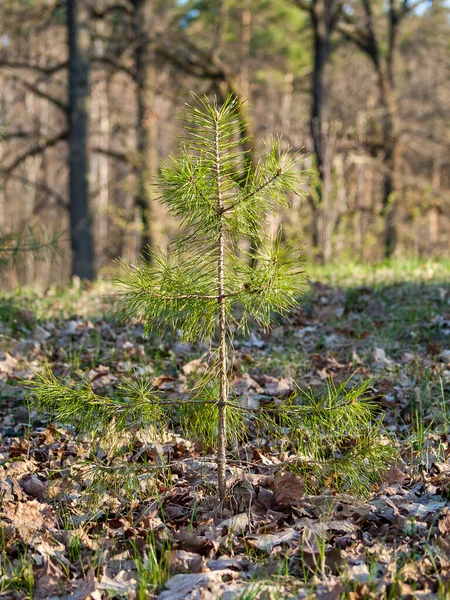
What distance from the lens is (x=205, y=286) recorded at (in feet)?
10.2

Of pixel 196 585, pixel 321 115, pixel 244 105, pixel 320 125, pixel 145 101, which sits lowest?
pixel 196 585

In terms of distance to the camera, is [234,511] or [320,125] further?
[320,125]

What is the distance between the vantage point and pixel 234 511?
3154mm

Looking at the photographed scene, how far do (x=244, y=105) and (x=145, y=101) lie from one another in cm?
1185

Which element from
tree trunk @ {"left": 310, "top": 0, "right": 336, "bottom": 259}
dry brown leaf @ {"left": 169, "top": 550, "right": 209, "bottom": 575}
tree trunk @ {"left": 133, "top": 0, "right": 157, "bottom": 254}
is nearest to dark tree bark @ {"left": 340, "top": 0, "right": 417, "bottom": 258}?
tree trunk @ {"left": 310, "top": 0, "right": 336, "bottom": 259}

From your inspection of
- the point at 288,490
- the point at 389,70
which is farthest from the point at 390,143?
the point at 288,490

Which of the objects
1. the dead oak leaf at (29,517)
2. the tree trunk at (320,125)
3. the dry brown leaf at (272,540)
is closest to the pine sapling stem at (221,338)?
the dry brown leaf at (272,540)

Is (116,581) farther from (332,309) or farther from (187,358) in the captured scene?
(332,309)

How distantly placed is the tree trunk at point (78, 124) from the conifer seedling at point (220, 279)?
9.76 m

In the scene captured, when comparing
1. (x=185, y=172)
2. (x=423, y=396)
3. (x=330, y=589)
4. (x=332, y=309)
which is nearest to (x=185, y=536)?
(x=330, y=589)

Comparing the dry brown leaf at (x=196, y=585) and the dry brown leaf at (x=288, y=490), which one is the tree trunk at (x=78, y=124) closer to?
the dry brown leaf at (x=288, y=490)

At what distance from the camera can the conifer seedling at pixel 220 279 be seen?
2.97m

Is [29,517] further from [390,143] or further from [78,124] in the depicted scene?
[390,143]

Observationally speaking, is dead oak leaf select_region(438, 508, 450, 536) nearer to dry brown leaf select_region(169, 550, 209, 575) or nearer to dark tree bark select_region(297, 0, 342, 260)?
dry brown leaf select_region(169, 550, 209, 575)
